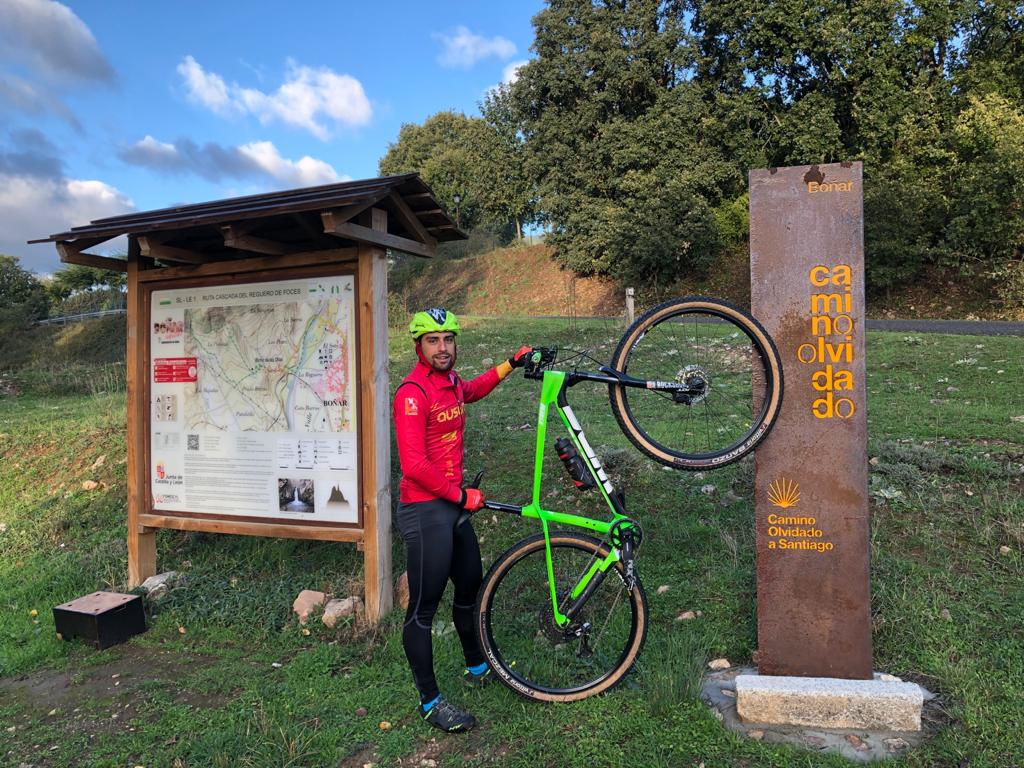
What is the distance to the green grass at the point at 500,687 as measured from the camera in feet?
10.7

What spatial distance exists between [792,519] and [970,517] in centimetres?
228

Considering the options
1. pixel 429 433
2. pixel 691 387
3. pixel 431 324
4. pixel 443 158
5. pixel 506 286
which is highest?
pixel 443 158

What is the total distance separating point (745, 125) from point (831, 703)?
29.2m

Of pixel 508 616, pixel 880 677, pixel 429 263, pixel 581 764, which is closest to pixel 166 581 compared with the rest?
pixel 508 616

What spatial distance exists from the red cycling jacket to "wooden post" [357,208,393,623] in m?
1.34

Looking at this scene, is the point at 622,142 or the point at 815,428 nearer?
the point at 815,428

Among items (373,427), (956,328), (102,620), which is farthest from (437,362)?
(956,328)

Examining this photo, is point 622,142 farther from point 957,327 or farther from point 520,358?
point 520,358

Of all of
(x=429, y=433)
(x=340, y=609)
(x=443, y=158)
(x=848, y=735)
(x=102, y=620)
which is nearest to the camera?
(x=848, y=735)

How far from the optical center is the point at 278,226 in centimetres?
535

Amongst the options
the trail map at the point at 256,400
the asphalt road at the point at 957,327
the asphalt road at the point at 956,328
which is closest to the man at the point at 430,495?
the trail map at the point at 256,400

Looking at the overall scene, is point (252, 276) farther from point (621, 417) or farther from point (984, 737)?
point (984, 737)

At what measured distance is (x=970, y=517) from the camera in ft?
15.8

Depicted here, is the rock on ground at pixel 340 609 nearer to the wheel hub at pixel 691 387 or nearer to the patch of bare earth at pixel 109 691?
the patch of bare earth at pixel 109 691
